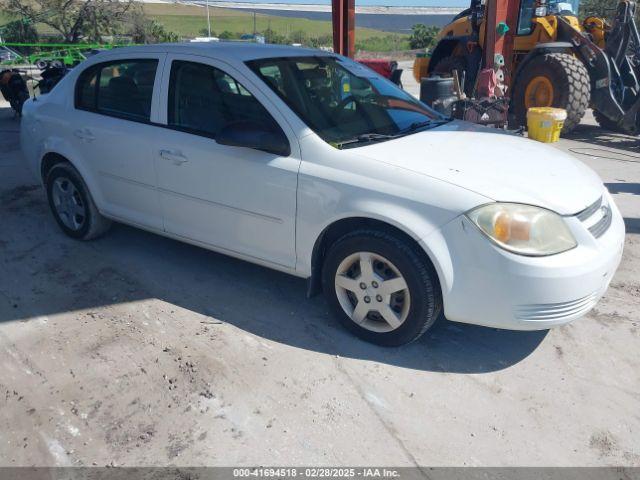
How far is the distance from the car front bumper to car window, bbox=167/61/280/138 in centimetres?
147

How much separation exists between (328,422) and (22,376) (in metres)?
1.71

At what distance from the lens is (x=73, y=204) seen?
15.6ft

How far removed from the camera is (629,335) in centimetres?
346

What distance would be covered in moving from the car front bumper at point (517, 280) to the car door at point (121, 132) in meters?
2.22

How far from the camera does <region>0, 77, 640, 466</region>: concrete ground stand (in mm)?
2580

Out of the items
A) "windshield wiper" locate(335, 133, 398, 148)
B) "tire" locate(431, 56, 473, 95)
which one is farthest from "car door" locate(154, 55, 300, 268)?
"tire" locate(431, 56, 473, 95)

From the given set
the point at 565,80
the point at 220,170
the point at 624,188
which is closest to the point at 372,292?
the point at 220,170

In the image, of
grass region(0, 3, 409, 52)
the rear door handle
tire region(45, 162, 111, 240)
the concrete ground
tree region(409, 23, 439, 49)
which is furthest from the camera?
grass region(0, 3, 409, 52)

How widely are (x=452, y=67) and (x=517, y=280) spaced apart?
31.5 feet

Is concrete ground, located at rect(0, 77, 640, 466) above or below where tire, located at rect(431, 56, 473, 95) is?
below

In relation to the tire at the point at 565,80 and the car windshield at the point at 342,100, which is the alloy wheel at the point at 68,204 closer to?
the car windshield at the point at 342,100

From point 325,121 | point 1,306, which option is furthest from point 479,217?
point 1,306

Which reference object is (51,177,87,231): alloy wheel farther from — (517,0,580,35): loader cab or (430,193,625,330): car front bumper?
(517,0,580,35): loader cab

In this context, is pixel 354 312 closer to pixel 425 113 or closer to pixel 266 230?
pixel 266 230
